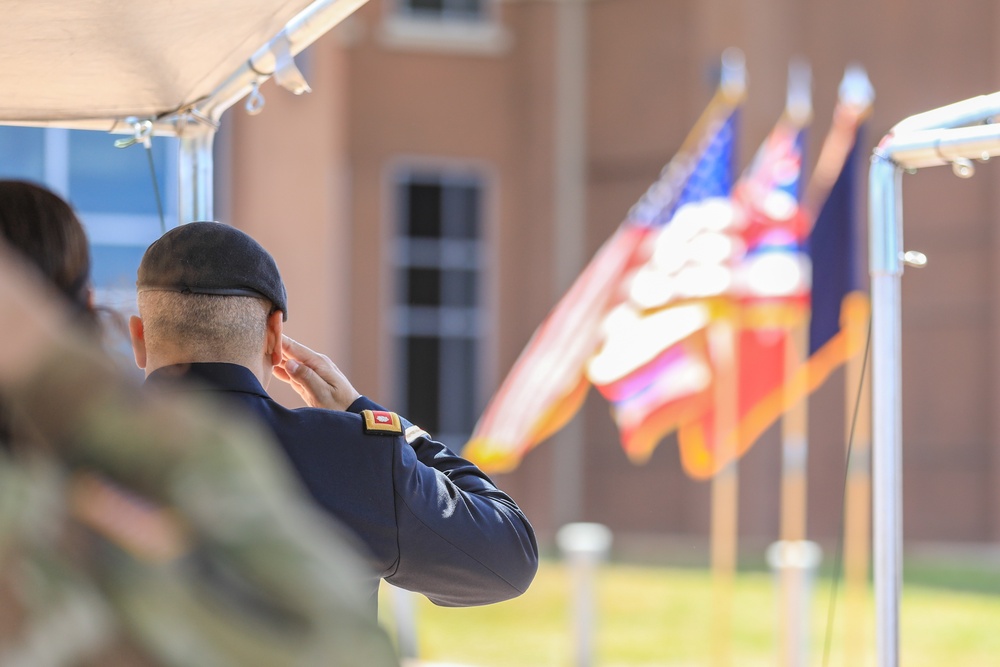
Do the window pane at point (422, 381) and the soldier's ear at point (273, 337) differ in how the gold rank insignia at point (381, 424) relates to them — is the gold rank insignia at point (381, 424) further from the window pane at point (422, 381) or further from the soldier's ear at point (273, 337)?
the window pane at point (422, 381)

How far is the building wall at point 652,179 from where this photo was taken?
16.5m

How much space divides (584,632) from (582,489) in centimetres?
992

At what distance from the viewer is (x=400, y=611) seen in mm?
7398

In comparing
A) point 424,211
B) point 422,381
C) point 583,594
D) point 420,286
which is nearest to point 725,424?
point 583,594

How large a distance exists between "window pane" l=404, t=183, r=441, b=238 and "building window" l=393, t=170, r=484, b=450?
0.04 feet

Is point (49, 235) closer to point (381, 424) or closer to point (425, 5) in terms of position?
point (381, 424)

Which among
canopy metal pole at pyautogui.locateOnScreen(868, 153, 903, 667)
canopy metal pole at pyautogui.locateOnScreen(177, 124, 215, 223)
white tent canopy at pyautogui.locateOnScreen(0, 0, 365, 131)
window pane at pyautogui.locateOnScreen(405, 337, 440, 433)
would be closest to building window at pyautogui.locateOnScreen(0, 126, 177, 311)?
window pane at pyautogui.locateOnScreen(405, 337, 440, 433)

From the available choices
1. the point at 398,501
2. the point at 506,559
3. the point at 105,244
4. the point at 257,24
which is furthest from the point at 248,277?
the point at 105,244

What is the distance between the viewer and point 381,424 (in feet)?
6.61

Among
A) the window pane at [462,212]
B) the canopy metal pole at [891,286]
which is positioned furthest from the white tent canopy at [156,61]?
the window pane at [462,212]

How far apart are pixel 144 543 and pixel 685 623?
36.9 ft

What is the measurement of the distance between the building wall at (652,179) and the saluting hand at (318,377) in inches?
510

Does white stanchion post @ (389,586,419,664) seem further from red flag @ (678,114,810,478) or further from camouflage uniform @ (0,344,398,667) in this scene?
camouflage uniform @ (0,344,398,667)

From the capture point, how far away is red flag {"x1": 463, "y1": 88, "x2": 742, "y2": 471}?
7551mm
